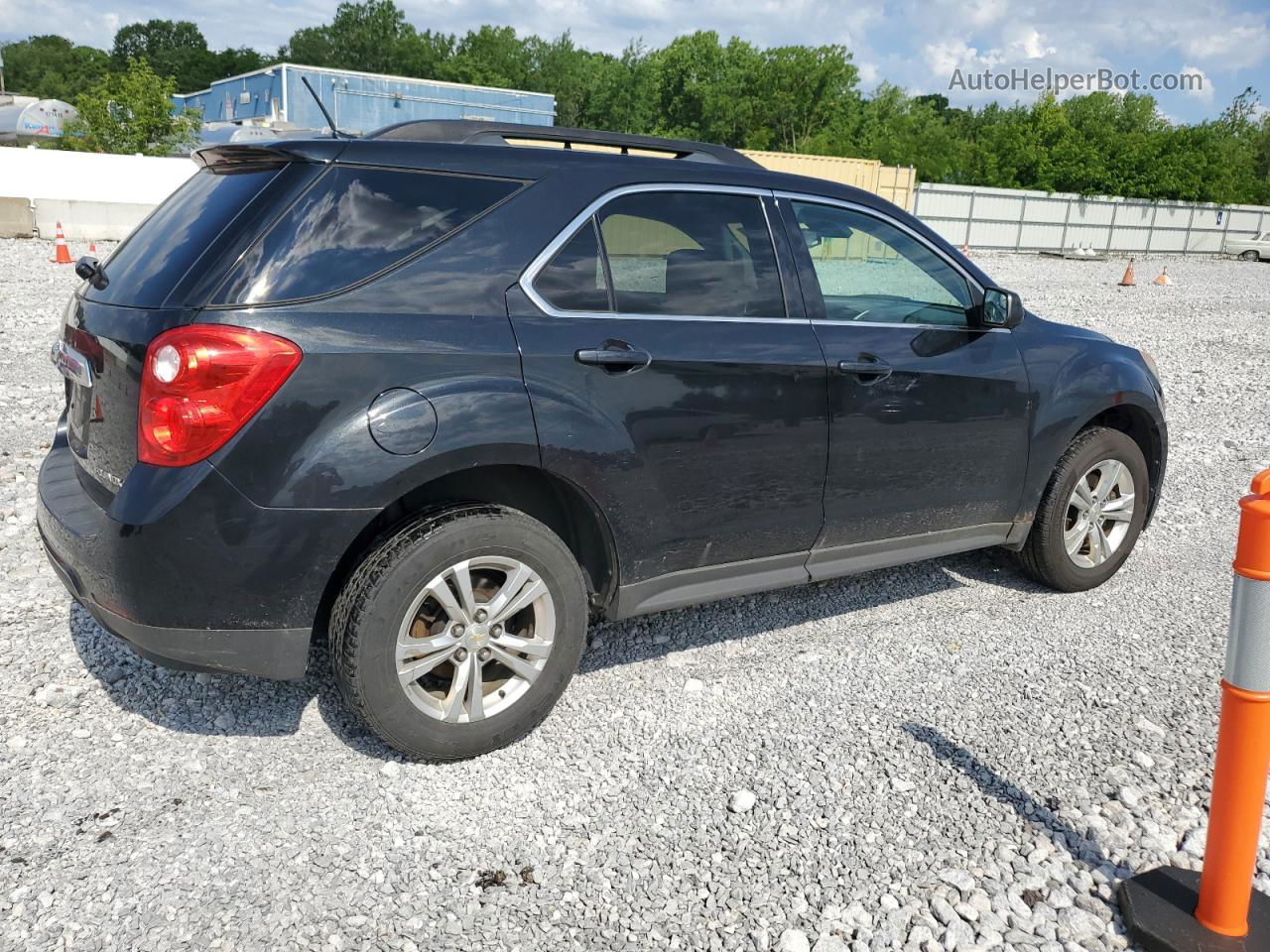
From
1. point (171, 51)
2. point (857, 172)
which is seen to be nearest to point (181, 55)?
point (171, 51)

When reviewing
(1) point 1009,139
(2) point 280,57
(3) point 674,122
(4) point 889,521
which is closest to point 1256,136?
(1) point 1009,139

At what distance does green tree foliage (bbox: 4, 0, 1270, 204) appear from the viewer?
165 ft

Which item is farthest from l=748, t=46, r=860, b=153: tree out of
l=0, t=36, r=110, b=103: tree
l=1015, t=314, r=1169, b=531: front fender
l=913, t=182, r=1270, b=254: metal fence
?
l=1015, t=314, r=1169, b=531: front fender

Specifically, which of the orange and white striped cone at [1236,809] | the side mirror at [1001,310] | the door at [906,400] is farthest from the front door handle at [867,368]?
the orange and white striped cone at [1236,809]

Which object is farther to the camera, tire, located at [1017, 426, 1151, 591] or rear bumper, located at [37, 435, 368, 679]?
tire, located at [1017, 426, 1151, 591]

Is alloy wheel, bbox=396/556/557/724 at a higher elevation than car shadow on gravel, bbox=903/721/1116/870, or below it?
higher

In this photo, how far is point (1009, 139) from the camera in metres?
52.0

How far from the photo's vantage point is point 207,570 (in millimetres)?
2902

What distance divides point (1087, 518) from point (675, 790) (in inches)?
107

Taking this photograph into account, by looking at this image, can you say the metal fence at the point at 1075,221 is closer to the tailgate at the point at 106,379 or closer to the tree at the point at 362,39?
the tailgate at the point at 106,379

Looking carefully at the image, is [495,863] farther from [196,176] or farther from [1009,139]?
[1009,139]

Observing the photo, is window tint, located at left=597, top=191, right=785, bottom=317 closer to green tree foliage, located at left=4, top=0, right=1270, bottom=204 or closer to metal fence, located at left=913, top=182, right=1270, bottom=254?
metal fence, located at left=913, top=182, right=1270, bottom=254

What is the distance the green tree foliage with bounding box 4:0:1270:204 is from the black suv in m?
49.6

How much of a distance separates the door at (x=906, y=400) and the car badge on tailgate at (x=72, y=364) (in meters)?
2.49
